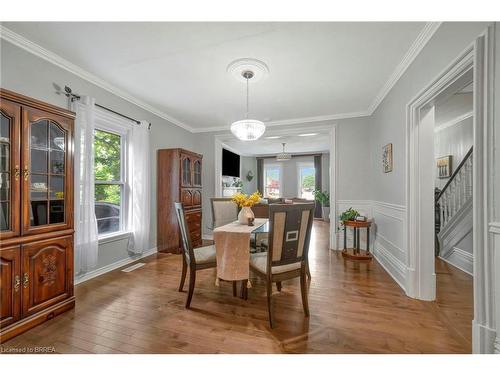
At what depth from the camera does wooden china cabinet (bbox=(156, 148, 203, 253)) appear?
3848mm

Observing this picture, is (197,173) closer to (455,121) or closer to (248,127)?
(248,127)

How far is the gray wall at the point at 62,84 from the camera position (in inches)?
81.3

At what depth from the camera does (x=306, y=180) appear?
8.98 metres

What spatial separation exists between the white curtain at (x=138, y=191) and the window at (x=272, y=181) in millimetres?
6427

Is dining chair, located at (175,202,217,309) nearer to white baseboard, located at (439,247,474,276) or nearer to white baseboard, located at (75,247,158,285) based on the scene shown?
white baseboard, located at (75,247,158,285)

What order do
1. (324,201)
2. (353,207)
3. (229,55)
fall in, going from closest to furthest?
(229,55), (353,207), (324,201)

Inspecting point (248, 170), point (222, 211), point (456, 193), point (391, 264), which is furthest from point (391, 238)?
point (248, 170)

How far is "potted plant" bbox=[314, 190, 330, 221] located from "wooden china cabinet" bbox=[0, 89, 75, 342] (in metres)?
7.53

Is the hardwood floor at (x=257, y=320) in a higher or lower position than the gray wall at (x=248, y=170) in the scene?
lower

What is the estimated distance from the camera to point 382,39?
204 cm

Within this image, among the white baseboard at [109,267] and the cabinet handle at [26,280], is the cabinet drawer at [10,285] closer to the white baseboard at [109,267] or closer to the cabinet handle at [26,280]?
the cabinet handle at [26,280]

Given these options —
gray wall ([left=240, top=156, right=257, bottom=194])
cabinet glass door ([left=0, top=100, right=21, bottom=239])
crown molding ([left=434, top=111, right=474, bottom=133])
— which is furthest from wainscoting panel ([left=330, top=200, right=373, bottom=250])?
gray wall ([left=240, top=156, right=257, bottom=194])

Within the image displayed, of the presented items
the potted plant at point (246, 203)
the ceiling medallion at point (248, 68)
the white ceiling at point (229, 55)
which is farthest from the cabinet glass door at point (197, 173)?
the ceiling medallion at point (248, 68)

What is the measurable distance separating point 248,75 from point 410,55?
1.70 meters
